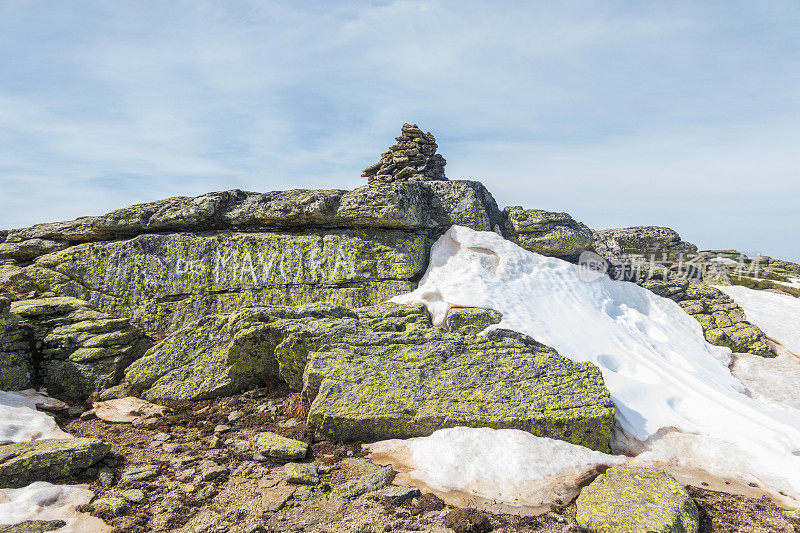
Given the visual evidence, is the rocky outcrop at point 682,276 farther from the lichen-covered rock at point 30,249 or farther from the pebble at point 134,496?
the lichen-covered rock at point 30,249

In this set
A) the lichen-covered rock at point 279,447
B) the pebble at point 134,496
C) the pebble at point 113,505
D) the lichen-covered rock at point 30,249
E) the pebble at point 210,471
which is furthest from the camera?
the lichen-covered rock at point 30,249

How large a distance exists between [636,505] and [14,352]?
59.0 feet

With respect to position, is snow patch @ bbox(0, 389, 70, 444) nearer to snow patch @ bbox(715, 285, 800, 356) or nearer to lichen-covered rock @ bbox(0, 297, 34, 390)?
lichen-covered rock @ bbox(0, 297, 34, 390)

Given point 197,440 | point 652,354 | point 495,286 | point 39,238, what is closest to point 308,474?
point 197,440

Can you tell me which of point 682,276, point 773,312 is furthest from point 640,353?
point 773,312

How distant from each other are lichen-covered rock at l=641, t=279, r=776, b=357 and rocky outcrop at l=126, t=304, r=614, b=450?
14.4 meters

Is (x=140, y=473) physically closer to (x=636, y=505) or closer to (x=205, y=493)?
(x=205, y=493)

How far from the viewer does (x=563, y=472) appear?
30.1ft

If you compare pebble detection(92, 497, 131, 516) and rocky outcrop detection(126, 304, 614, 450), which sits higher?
rocky outcrop detection(126, 304, 614, 450)

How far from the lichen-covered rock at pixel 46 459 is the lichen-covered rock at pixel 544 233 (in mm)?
19552

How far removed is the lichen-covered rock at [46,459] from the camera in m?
7.96

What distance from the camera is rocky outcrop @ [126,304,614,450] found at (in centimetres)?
1037

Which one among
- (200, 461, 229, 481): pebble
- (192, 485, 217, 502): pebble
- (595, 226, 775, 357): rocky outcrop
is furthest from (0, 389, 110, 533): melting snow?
(595, 226, 775, 357): rocky outcrop

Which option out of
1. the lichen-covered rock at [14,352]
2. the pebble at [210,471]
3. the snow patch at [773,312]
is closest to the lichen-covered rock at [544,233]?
the snow patch at [773,312]
